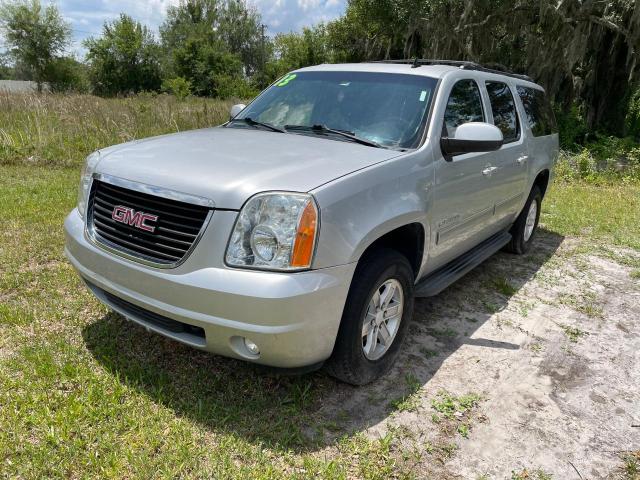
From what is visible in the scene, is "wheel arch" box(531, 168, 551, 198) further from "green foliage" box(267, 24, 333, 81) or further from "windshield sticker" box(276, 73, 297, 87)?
"green foliage" box(267, 24, 333, 81)

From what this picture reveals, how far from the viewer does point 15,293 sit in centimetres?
384

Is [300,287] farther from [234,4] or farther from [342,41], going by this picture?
[234,4]

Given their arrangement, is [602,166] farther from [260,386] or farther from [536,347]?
[260,386]

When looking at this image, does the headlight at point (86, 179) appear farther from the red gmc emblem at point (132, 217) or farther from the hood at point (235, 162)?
the red gmc emblem at point (132, 217)

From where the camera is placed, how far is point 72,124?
969 cm

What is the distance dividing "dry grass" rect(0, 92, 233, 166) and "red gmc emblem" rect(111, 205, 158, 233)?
7138mm

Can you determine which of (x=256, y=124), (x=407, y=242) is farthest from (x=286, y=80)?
(x=407, y=242)

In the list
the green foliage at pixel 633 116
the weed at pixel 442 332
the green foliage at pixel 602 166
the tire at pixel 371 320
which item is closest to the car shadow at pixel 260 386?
the weed at pixel 442 332

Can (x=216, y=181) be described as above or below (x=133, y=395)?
above

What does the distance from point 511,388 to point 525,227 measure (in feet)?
9.82

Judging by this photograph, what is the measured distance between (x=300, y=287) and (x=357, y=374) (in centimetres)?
83

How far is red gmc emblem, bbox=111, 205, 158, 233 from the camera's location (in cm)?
251

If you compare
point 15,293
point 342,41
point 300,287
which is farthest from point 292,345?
point 342,41

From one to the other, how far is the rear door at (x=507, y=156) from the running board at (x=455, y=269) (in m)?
0.25
